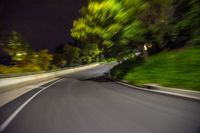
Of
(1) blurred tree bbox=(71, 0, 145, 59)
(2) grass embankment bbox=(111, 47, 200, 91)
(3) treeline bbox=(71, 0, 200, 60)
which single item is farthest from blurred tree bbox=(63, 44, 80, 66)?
(2) grass embankment bbox=(111, 47, 200, 91)

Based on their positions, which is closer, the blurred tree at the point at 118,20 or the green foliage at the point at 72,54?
the blurred tree at the point at 118,20

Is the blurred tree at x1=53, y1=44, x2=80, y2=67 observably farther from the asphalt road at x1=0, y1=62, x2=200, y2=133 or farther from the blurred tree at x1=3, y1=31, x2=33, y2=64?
the asphalt road at x1=0, y1=62, x2=200, y2=133

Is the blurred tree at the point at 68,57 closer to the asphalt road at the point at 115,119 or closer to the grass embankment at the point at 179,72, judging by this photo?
the grass embankment at the point at 179,72

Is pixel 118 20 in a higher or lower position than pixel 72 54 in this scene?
lower

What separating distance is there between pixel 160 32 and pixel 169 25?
1.12m

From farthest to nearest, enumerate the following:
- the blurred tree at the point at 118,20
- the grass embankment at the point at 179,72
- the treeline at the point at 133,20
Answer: the blurred tree at the point at 118,20, the treeline at the point at 133,20, the grass embankment at the point at 179,72

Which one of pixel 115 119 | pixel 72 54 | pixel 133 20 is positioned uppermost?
pixel 72 54

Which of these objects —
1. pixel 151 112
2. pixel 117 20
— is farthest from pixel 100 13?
pixel 151 112

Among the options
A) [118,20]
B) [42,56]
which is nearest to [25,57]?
[42,56]

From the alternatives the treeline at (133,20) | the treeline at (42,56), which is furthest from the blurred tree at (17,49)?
the treeline at (133,20)

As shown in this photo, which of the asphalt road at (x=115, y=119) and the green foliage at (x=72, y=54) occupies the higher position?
the green foliage at (x=72, y=54)

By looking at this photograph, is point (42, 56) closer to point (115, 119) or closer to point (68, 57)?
point (68, 57)

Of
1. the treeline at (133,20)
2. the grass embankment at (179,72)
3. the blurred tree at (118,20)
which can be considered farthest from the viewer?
the blurred tree at (118,20)

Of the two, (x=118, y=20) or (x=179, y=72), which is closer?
(x=179, y=72)
